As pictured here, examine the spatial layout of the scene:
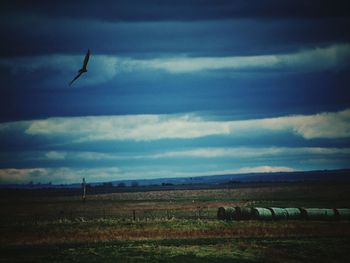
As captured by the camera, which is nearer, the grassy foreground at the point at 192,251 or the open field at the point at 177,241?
the grassy foreground at the point at 192,251

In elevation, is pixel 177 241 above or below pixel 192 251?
above

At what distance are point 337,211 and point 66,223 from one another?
27.7 m

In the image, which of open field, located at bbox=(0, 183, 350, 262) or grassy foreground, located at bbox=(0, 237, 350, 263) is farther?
open field, located at bbox=(0, 183, 350, 262)

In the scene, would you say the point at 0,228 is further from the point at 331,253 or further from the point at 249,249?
the point at 331,253

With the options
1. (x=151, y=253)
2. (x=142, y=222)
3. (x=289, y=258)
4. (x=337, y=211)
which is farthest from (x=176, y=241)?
(x=337, y=211)

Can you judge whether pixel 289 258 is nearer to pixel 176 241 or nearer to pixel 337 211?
pixel 176 241

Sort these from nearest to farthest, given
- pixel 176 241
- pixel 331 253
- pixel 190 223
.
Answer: pixel 331 253
pixel 176 241
pixel 190 223

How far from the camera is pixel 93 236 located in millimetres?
46531

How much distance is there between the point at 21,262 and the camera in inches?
1312

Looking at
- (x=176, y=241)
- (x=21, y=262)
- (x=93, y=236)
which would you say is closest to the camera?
(x=21, y=262)

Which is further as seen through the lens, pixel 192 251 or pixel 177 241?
pixel 177 241

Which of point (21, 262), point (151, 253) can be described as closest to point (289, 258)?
point (151, 253)

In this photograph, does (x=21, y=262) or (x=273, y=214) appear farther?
(x=273, y=214)

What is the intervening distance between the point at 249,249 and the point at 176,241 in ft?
23.1
